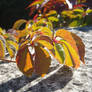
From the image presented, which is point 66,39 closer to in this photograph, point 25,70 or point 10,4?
point 25,70

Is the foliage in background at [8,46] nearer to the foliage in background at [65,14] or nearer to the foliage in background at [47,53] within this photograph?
the foliage in background at [47,53]

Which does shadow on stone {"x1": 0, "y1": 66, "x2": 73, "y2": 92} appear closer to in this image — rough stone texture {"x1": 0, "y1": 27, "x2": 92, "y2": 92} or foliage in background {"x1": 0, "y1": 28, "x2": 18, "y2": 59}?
rough stone texture {"x1": 0, "y1": 27, "x2": 92, "y2": 92}

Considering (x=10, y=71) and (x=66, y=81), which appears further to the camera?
(x=10, y=71)

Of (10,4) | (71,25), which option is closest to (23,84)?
(71,25)

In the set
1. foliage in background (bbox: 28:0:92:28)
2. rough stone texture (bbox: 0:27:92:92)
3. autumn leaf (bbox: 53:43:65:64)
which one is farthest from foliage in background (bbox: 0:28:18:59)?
foliage in background (bbox: 28:0:92:28)

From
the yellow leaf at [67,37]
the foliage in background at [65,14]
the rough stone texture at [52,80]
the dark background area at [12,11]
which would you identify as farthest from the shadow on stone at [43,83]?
the dark background area at [12,11]
